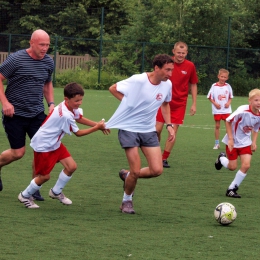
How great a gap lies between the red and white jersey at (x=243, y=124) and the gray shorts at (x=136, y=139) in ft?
5.27

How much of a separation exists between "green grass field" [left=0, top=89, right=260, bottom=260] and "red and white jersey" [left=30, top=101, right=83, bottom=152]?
0.71 metres

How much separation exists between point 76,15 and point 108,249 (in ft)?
126

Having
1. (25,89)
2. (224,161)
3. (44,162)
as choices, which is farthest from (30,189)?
(224,161)

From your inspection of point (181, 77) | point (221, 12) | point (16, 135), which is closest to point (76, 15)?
point (221, 12)

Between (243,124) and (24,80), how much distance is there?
2941mm

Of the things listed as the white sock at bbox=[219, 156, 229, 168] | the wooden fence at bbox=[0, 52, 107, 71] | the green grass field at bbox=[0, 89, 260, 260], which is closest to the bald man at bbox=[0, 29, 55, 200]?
the green grass field at bbox=[0, 89, 260, 260]

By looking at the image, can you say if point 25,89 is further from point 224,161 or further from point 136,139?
point 224,161

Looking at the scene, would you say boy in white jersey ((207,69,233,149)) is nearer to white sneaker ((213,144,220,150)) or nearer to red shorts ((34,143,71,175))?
white sneaker ((213,144,220,150))

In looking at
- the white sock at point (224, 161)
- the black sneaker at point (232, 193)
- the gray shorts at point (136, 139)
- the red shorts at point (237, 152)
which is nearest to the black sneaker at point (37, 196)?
the gray shorts at point (136, 139)

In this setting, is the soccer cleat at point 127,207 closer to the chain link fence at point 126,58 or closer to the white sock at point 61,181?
the white sock at point 61,181

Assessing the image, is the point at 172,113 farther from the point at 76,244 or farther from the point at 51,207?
the point at 76,244

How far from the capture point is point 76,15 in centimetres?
4388

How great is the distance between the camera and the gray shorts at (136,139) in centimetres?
830

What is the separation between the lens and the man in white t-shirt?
8.31 meters
